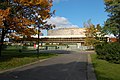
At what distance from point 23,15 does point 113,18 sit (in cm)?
1104

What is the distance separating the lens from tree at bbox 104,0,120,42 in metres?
30.0

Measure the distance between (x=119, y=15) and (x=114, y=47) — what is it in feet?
25.4

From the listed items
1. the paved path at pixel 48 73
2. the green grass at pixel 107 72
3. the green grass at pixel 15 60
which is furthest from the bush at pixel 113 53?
the green grass at pixel 15 60

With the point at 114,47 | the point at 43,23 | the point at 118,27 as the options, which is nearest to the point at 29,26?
the point at 43,23

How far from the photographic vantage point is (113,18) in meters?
31.5

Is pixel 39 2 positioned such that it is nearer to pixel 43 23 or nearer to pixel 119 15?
pixel 43 23

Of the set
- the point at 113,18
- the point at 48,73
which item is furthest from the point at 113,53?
the point at 48,73

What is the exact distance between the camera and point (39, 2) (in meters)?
26.8

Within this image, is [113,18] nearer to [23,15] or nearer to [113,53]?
[113,53]

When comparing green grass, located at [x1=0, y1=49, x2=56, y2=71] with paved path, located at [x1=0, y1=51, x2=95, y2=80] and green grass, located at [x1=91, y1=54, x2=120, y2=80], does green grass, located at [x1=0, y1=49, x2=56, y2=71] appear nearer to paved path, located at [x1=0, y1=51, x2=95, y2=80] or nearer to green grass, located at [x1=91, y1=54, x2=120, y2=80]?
paved path, located at [x1=0, y1=51, x2=95, y2=80]

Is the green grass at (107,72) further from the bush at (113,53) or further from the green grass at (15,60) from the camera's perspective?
the green grass at (15,60)

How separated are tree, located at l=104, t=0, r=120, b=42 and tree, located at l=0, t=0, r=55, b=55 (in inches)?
284

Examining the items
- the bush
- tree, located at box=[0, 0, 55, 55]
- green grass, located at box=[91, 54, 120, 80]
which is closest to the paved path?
green grass, located at box=[91, 54, 120, 80]

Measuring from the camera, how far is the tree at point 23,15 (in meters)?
24.3
